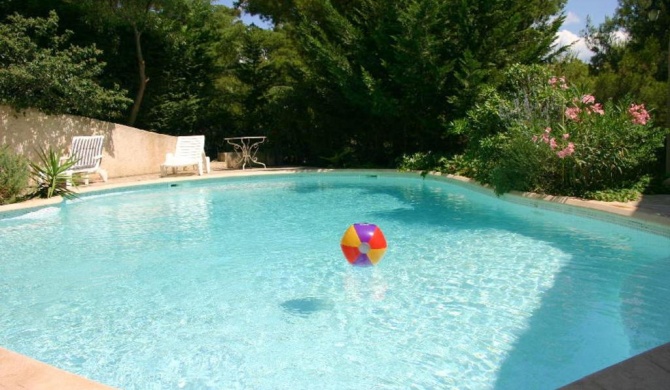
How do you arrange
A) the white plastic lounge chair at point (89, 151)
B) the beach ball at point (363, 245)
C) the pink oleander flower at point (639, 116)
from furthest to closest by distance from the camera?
the white plastic lounge chair at point (89, 151), the pink oleander flower at point (639, 116), the beach ball at point (363, 245)

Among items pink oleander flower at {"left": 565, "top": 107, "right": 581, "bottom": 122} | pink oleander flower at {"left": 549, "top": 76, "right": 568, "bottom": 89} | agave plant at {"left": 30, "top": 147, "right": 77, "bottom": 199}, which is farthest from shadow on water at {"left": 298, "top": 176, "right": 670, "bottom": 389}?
agave plant at {"left": 30, "top": 147, "right": 77, "bottom": 199}

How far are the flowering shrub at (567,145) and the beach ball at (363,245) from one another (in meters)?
4.80

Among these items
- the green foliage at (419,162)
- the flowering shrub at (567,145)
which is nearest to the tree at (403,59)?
the green foliage at (419,162)

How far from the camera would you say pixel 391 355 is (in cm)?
365

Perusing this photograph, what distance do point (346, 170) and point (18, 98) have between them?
324 inches

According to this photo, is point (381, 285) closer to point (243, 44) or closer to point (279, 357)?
point (279, 357)

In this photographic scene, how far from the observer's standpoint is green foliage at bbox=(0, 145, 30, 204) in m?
9.77

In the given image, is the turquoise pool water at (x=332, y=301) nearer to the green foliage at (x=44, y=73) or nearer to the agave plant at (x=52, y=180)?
the agave plant at (x=52, y=180)

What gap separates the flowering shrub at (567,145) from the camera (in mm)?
7867

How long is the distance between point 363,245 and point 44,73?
37.3 ft

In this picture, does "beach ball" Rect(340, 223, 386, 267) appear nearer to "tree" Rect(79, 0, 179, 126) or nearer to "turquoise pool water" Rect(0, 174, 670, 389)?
"turquoise pool water" Rect(0, 174, 670, 389)

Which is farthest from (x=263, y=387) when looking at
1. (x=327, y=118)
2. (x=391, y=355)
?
(x=327, y=118)

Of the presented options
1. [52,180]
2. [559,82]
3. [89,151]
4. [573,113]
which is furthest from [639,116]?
[89,151]

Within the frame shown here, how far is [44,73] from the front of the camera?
1238cm
